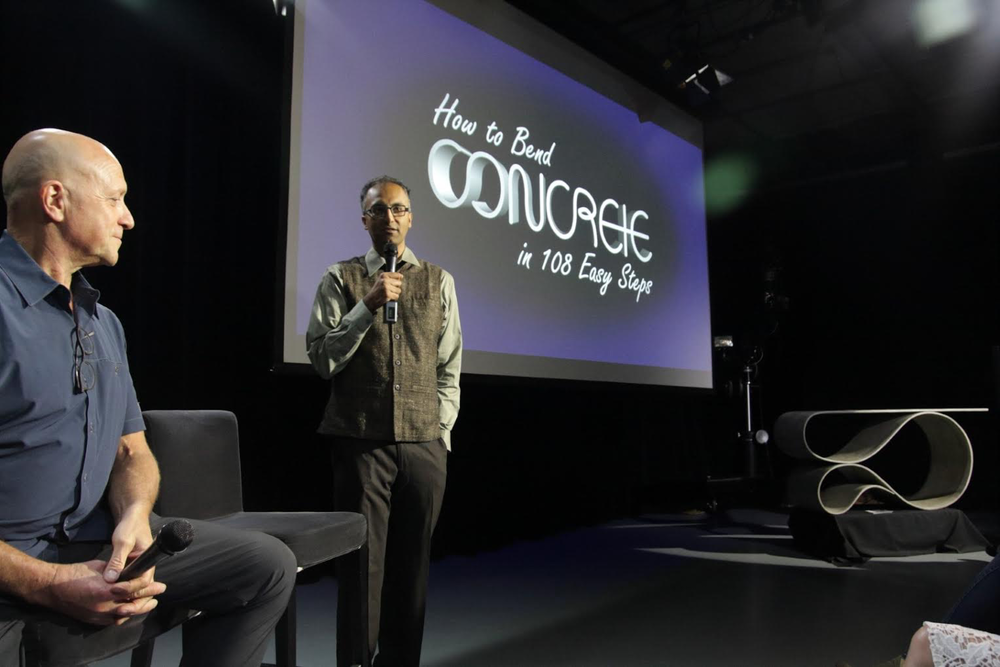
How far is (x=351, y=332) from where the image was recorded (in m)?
1.75

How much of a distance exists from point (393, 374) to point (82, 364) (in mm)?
856

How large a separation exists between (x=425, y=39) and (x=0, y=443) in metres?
2.49

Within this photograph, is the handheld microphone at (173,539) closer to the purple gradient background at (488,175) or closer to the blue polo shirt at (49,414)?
the blue polo shirt at (49,414)

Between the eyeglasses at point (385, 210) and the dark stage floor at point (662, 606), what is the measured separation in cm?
123

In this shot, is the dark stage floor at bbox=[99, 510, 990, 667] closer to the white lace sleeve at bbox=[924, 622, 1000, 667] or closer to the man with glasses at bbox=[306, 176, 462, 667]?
the man with glasses at bbox=[306, 176, 462, 667]

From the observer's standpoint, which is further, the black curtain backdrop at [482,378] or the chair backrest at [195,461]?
the black curtain backdrop at [482,378]

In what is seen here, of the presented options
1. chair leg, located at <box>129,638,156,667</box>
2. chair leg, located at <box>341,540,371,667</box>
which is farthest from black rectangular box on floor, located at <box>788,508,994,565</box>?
chair leg, located at <box>129,638,156,667</box>

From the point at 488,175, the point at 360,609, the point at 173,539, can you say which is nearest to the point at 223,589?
the point at 173,539

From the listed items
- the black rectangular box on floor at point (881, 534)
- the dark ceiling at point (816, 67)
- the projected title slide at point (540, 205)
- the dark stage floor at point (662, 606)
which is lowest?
the dark stage floor at point (662, 606)

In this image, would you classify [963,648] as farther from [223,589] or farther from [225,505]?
[225,505]

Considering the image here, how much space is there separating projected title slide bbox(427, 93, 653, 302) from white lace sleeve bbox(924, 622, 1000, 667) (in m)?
2.43

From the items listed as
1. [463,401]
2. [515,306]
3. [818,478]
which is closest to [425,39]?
[515,306]

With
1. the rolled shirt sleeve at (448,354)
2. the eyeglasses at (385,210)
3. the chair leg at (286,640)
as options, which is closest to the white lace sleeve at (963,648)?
the chair leg at (286,640)

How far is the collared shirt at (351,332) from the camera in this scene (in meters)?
1.76
